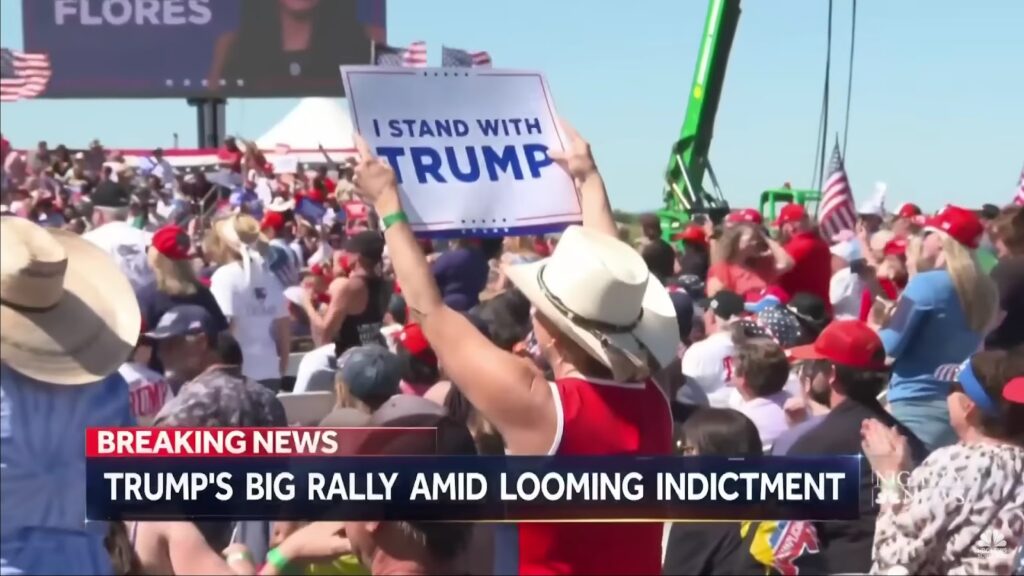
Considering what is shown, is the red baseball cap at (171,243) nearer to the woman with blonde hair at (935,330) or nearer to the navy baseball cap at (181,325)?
the navy baseball cap at (181,325)

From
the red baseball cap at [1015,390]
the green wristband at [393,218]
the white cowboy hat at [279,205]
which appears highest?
the green wristband at [393,218]

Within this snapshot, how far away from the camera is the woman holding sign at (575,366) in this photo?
98.1 inches

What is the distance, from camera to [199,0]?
14242 mm

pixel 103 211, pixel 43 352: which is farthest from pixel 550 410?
pixel 103 211

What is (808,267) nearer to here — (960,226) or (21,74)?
(960,226)

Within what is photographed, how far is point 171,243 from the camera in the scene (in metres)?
5.51

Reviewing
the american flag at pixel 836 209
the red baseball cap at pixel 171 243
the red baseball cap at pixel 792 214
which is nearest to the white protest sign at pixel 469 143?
the red baseball cap at pixel 171 243

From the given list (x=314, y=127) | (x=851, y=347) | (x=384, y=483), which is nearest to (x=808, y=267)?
(x=851, y=347)

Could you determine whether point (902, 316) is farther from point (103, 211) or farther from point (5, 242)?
point (103, 211)

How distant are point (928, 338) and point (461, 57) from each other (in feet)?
7.10

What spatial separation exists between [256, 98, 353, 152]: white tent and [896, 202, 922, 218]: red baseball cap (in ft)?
41.6

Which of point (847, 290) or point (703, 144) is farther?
point (703, 144)

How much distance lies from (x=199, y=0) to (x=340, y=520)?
1181 cm

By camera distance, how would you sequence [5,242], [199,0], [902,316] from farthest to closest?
1. [199,0]
2. [902,316]
3. [5,242]
